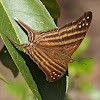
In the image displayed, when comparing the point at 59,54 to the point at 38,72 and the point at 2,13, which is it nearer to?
the point at 38,72

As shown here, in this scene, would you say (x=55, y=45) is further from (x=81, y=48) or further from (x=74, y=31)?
(x=81, y=48)

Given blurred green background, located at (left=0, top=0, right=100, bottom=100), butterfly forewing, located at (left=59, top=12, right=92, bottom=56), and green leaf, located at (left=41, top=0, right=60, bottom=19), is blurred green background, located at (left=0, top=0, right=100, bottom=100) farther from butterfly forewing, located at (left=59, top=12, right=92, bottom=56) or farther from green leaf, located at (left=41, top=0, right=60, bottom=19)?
butterfly forewing, located at (left=59, top=12, right=92, bottom=56)

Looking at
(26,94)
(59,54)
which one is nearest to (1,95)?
(26,94)

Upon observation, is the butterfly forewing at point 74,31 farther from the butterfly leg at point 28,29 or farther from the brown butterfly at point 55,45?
the butterfly leg at point 28,29

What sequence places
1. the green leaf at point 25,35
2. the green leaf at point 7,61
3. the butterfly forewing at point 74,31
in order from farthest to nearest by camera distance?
the green leaf at point 7,61 < the butterfly forewing at point 74,31 < the green leaf at point 25,35

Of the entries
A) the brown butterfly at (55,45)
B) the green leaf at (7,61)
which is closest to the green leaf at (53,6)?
the brown butterfly at (55,45)

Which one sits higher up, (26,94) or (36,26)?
(36,26)
